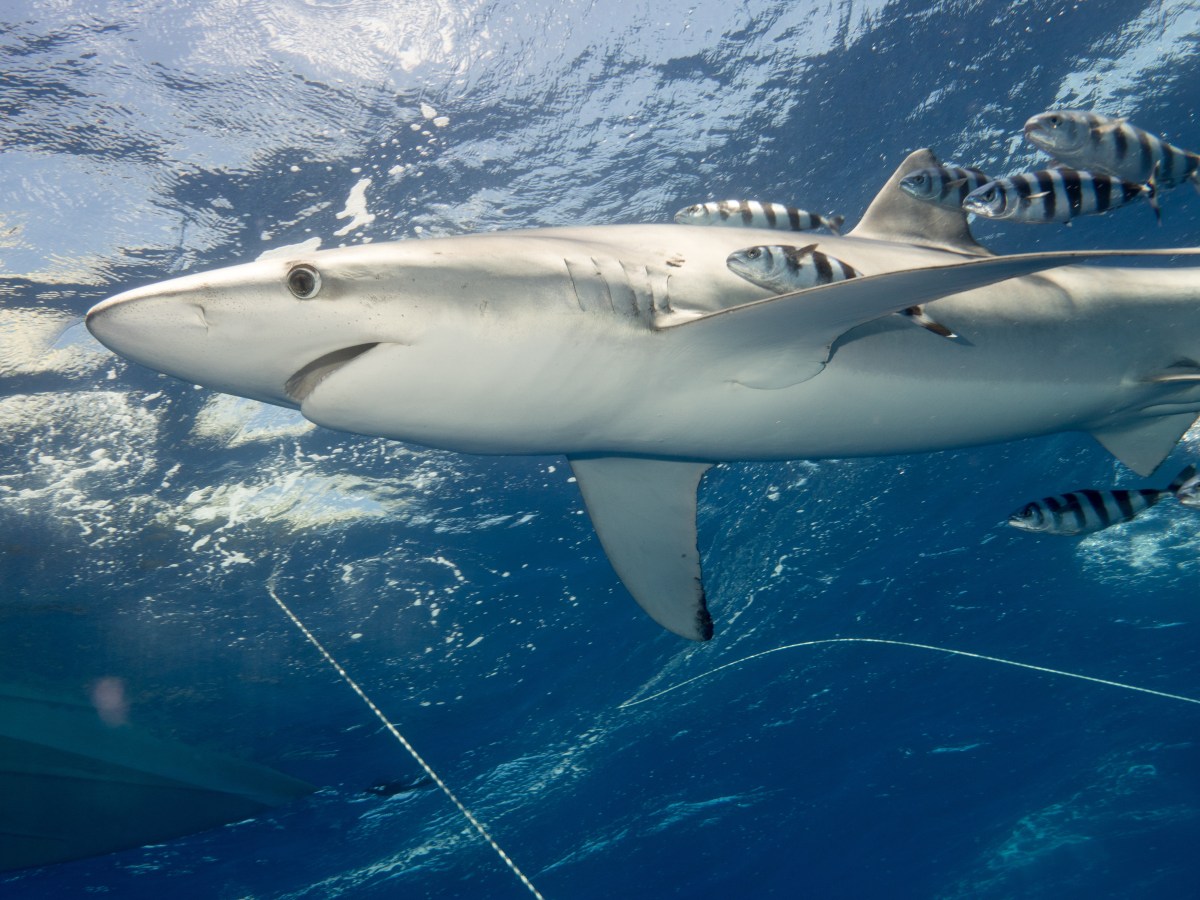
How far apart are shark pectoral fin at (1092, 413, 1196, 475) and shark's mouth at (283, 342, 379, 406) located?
4732 mm

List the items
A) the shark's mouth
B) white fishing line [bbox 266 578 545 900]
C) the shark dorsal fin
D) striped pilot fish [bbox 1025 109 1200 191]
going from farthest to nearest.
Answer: white fishing line [bbox 266 578 545 900] < the shark dorsal fin < striped pilot fish [bbox 1025 109 1200 191] < the shark's mouth

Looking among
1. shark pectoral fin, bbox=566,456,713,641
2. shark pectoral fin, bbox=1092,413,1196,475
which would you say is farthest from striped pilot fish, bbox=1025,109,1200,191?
shark pectoral fin, bbox=566,456,713,641

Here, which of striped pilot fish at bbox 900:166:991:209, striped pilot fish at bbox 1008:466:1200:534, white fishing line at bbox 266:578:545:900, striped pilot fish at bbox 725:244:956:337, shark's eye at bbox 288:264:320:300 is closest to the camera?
shark's eye at bbox 288:264:320:300

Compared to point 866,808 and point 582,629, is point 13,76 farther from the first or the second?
point 866,808

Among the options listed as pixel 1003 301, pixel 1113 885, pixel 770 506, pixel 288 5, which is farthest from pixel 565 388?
pixel 1113 885

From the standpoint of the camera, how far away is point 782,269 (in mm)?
2924

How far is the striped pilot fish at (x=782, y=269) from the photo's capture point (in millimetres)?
2883

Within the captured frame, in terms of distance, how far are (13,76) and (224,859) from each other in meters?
21.9

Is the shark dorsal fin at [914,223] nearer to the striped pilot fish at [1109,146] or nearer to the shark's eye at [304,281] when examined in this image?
the striped pilot fish at [1109,146]

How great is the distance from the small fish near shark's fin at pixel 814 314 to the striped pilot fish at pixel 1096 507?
8.56 ft

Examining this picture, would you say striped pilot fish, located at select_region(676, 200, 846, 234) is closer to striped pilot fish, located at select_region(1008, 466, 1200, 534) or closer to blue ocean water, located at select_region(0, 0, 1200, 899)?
striped pilot fish, located at select_region(1008, 466, 1200, 534)

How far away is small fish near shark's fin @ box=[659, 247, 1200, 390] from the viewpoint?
240cm

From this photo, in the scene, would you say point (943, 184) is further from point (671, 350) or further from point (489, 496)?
point (489, 496)

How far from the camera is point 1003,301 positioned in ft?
12.3
